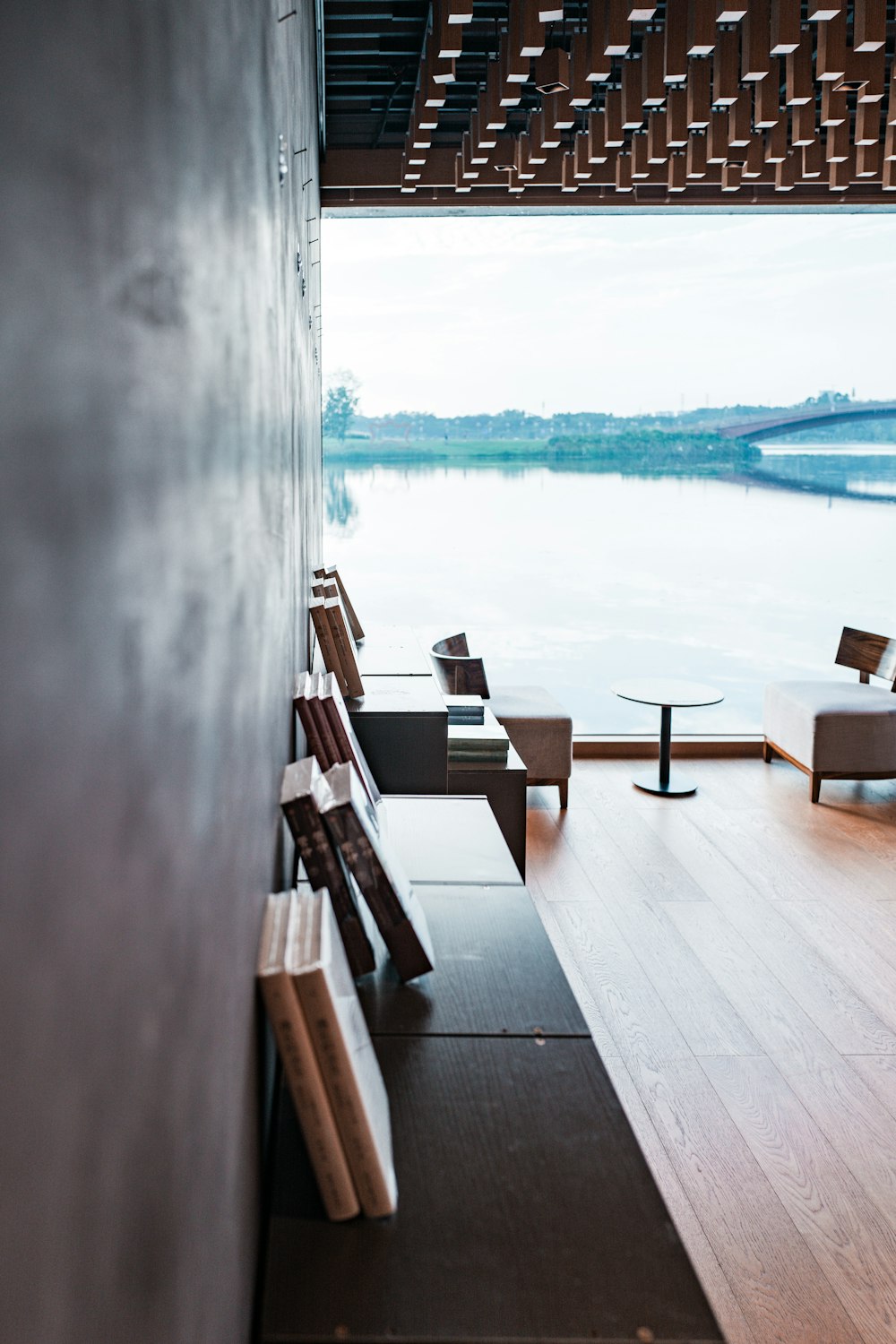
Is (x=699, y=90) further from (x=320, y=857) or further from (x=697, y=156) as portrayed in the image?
(x=320, y=857)

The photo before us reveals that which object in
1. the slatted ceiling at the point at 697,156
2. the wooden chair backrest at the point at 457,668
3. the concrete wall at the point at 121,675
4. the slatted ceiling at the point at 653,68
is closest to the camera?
the concrete wall at the point at 121,675

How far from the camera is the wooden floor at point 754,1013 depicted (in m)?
2.13

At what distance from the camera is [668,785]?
18.0 feet

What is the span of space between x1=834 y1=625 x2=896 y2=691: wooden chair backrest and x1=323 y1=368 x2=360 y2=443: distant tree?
312 centimetres

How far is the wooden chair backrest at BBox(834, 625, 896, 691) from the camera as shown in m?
5.67

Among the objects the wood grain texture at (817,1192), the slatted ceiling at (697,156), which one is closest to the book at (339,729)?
the wood grain texture at (817,1192)

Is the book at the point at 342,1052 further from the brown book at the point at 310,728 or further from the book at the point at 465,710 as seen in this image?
the book at the point at 465,710

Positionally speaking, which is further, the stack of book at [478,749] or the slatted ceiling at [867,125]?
the stack of book at [478,749]

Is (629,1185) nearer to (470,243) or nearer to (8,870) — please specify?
(8,870)

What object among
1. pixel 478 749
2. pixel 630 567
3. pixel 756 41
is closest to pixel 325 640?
pixel 478 749

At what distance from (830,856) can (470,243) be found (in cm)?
380

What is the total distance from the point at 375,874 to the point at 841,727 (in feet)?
13.9

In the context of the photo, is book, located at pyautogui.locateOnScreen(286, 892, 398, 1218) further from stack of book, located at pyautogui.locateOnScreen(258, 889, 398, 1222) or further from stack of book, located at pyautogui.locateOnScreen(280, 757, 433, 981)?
stack of book, located at pyautogui.locateOnScreen(280, 757, 433, 981)

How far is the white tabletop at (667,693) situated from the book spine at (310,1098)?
14.0ft
